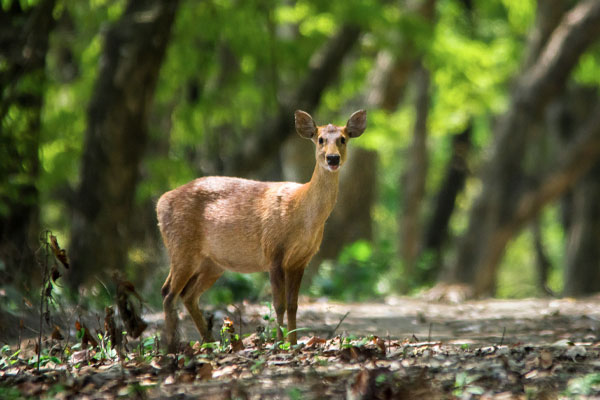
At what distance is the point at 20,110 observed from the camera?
32.2ft

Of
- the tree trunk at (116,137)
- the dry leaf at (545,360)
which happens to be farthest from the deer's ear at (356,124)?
the tree trunk at (116,137)

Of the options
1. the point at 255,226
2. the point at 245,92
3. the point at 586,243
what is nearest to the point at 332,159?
the point at 255,226

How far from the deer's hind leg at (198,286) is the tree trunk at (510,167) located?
10237 mm

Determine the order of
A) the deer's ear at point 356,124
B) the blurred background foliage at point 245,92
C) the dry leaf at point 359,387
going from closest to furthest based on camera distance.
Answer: the dry leaf at point 359,387 → the deer's ear at point 356,124 → the blurred background foliage at point 245,92

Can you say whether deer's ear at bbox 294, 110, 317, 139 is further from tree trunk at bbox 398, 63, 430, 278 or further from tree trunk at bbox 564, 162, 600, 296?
tree trunk at bbox 564, 162, 600, 296

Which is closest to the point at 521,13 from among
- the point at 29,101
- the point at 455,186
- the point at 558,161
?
the point at 558,161

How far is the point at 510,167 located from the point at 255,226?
10.8 m

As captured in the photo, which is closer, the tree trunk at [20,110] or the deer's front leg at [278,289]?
the deer's front leg at [278,289]

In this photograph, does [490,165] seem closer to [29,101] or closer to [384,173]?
[29,101]

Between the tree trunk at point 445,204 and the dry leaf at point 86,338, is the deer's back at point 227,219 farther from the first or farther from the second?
the tree trunk at point 445,204

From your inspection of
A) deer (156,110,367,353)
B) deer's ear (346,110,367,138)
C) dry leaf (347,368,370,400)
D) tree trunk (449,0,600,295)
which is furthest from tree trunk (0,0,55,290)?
tree trunk (449,0,600,295)

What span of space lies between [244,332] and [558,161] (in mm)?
10618

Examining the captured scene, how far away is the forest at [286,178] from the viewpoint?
5.23 m

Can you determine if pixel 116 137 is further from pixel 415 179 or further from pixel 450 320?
pixel 415 179
